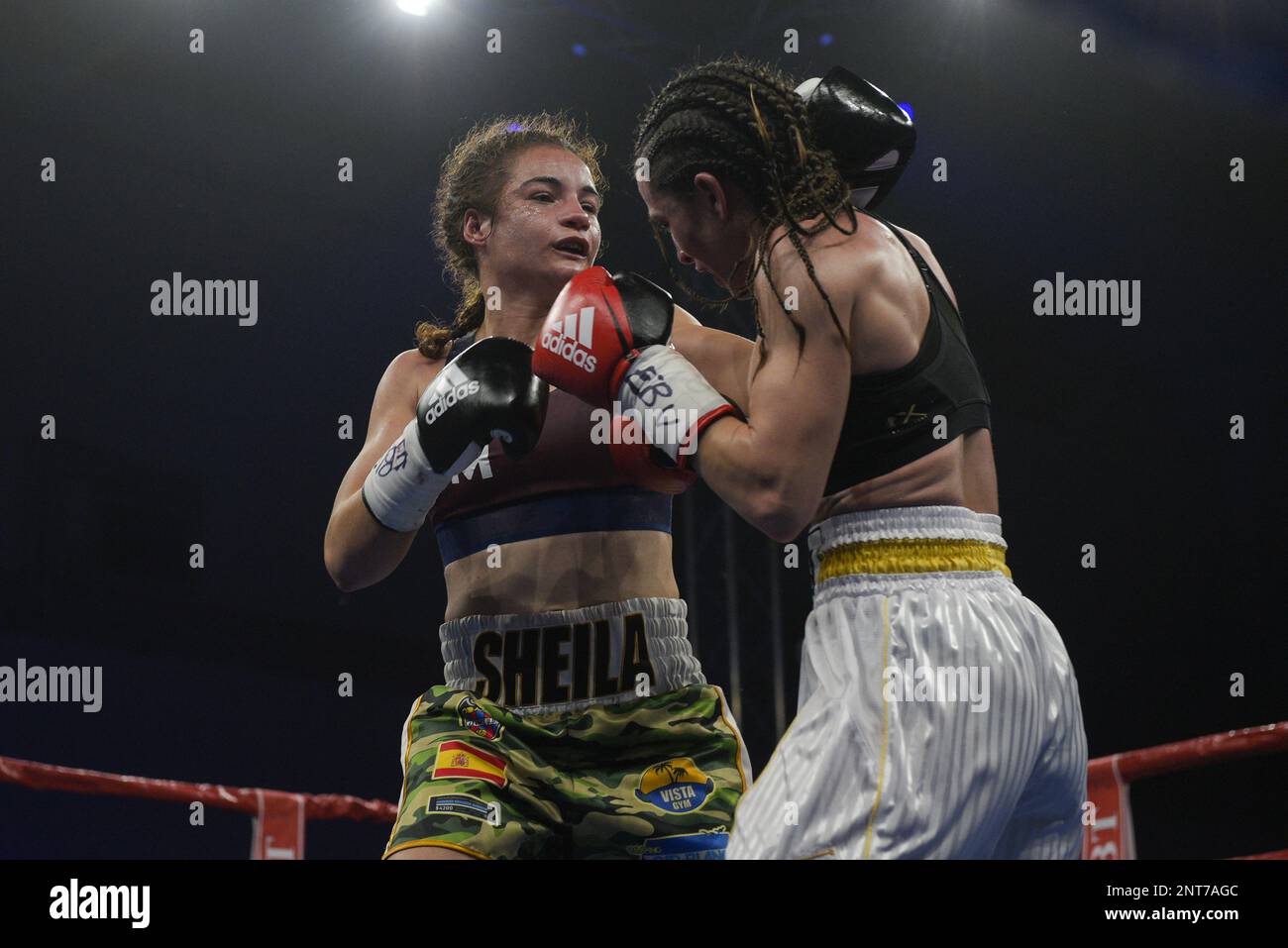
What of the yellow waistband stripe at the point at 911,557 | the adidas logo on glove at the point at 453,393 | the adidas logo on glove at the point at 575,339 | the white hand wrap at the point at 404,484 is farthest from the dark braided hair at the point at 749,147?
the white hand wrap at the point at 404,484

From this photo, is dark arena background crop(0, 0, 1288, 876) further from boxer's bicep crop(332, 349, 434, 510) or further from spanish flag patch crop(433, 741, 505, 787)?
spanish flag patch crop(433, 741, 505, 787)

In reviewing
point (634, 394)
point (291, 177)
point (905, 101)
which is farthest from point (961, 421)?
point (291, 177)

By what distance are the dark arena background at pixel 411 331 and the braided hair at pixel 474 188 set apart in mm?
1288

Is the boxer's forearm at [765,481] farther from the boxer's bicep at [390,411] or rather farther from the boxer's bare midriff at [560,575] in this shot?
the boxer's bicep at [390,411]

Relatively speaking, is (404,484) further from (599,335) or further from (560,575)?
(599,335)

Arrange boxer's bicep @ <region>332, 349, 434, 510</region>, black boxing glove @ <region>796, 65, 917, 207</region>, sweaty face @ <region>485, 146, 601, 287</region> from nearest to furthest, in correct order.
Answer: black boxing glove @ <region>796, 65, 917, 207</region> → boxer's bicep @ <region>332, 349, 434, 510</region> → sweaty face @ <region>485, 146, 601, 287</region>

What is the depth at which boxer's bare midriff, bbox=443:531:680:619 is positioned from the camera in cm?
223

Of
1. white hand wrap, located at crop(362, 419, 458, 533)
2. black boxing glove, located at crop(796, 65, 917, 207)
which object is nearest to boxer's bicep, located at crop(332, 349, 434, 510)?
white hand wrap, located at crop(362, 419, 458, 533)

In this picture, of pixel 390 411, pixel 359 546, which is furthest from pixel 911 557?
pixel 390 411

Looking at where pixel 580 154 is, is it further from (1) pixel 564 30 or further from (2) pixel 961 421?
(1) pixel 564 30

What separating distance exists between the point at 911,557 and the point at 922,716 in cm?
23

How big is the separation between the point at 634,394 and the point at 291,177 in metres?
2.87

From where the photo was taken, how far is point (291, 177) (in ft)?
14.0
